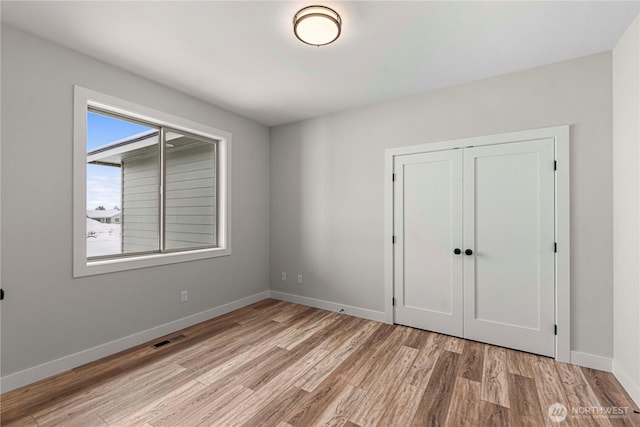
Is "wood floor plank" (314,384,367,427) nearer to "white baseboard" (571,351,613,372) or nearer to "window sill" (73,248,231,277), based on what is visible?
"white baseboard" (571,351,613,372)

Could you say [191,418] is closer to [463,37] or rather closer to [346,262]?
[346,262]

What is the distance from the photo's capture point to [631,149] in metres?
2.10

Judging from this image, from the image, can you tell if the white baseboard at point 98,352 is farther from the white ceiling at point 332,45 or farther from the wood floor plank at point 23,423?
the white ceiling at point 332,45

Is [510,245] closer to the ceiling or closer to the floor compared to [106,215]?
closer to the floor

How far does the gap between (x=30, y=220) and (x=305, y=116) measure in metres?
3.12

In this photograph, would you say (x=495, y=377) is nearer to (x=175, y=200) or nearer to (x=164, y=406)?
(x=164, y=406)

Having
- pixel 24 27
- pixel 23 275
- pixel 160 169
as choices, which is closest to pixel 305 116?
pixel 160 169

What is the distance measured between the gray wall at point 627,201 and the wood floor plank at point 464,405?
1069 mm

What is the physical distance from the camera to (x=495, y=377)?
229 cm

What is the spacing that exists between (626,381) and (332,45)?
3450 mm

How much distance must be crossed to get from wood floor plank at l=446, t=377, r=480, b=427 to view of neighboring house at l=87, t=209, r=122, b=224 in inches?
132

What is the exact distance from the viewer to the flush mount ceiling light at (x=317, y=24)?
6.26 feet

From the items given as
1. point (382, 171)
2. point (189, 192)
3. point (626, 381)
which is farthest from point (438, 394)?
point (189, 192)

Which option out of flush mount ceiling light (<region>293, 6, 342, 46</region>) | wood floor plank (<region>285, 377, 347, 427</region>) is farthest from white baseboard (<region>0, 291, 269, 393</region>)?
flush mount ceiling light (<region>293, 6, 342, 46</region>)
